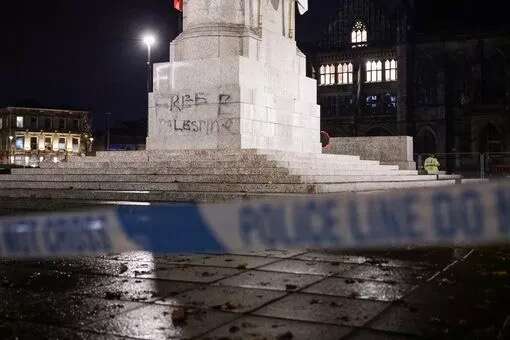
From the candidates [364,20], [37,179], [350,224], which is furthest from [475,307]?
[364,20]

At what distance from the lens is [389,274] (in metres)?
5.32

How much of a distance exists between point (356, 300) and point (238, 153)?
8.14 meters

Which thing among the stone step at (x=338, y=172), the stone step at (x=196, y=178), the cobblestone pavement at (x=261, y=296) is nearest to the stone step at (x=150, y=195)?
the stone step at (x=196, y=178)

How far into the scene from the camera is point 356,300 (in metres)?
4.33

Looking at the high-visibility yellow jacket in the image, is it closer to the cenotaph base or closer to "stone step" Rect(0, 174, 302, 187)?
the cenotaph base

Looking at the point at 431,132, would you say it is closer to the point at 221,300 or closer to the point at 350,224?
the point at 350,224

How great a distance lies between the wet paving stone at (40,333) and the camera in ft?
11.3

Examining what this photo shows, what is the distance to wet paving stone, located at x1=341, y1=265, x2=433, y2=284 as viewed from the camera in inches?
199

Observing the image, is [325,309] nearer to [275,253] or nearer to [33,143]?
[275,253]

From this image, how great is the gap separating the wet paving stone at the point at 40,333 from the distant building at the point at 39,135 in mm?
93032

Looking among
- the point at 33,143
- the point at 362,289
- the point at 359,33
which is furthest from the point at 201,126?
the point at 33,143

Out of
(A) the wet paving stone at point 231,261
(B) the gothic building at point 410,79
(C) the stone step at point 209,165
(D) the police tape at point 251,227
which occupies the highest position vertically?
(B) the gothic building at point 410,79

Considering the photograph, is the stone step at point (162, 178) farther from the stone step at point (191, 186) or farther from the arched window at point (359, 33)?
the arched window at point (359, 33)

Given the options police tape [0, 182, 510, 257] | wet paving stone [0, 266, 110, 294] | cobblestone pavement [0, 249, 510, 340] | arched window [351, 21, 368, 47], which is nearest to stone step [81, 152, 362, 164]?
police tape [0, 182, 510, 257]
